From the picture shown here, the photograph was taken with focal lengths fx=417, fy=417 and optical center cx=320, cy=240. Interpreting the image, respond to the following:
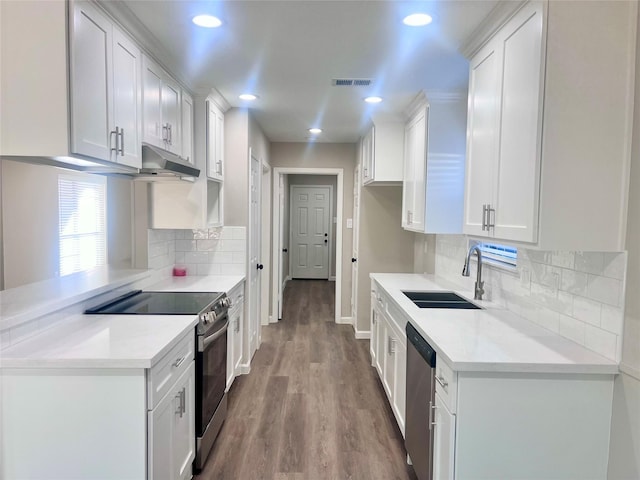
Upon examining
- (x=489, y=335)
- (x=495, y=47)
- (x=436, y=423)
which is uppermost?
(x=495, y=47)

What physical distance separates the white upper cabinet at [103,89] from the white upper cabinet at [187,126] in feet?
2.48

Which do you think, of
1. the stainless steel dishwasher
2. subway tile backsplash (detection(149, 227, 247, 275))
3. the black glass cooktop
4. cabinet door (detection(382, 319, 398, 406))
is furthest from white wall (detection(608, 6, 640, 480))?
subway tile backsplash (detection(149, 227, 247, 275))

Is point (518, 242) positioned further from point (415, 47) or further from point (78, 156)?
point (78, 156)

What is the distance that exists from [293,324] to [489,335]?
398 cm

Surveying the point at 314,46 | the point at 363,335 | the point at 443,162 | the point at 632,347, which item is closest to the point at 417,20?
the point at 314,46

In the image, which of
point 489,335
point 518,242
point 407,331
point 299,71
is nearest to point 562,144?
point 518,242

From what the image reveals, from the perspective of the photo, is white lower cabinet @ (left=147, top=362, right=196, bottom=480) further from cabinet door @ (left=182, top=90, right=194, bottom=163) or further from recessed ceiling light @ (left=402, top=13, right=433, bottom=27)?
recessed ceiling light @ (left=402, top=13, right=433, bottom=27)

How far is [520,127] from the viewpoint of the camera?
1766 mm

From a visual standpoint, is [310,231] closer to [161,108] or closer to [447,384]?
[161,108]

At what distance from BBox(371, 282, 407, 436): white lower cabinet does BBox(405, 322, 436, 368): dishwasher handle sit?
0.26m

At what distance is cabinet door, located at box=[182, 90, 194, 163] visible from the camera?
308 cm

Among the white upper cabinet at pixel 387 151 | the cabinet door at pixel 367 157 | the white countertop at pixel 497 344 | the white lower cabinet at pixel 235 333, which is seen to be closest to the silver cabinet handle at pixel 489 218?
the white countertop at pixel 497 344

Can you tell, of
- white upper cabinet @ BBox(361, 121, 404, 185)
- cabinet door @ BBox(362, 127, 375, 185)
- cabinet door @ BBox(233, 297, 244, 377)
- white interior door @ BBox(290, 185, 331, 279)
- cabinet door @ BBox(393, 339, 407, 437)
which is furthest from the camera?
white interior door @ BBox(290, 185, 331, 279)

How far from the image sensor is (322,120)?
424cm
